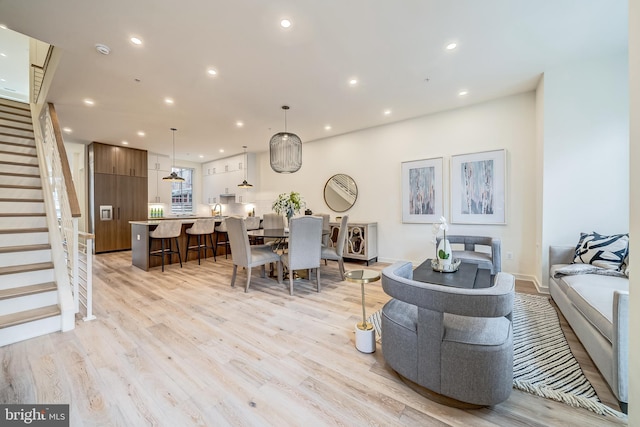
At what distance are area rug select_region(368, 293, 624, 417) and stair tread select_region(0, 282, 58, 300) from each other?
3254 mm

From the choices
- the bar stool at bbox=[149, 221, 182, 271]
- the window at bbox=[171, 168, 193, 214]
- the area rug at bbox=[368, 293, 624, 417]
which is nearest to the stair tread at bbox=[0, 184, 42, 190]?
the bar stool at bbox=[149, 221, 182, 271]

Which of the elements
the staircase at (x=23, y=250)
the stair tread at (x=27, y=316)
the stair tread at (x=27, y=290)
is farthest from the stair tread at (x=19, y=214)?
the stair tread at (x=27, y=316)

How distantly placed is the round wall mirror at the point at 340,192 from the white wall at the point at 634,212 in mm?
4700

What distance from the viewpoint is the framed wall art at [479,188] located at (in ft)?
13.4

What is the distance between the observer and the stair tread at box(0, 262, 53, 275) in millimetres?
2459

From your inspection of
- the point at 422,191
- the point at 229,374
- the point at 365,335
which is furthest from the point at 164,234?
the point at 422,191

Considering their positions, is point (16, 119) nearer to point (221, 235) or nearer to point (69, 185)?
point (69, 185)

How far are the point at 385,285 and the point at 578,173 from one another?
339cm

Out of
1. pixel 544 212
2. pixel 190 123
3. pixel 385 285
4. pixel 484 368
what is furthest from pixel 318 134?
pixel 484 368

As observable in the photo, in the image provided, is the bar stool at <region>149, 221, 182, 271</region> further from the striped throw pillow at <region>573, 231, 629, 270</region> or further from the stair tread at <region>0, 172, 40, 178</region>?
the striped throw pillow at <region>573, 231, 629, 270</region>

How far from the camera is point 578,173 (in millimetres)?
3182

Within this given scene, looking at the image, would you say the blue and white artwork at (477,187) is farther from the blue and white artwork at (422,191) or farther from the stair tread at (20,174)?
the stair tread at (20,174)

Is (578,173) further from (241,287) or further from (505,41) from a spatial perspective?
(241,287)

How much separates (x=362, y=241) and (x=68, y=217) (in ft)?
14.3
